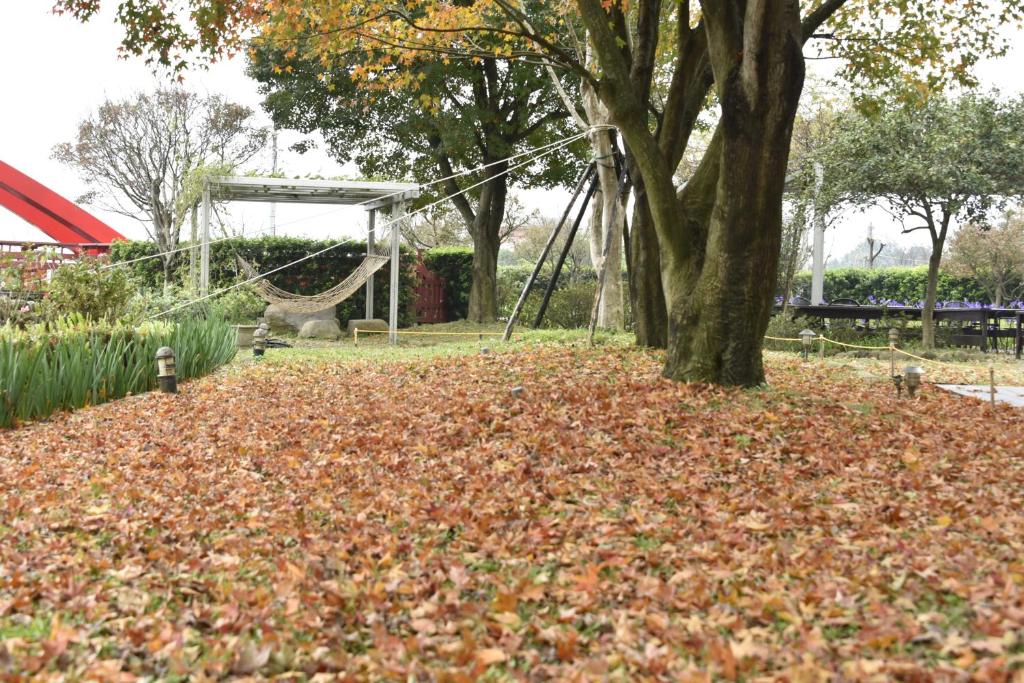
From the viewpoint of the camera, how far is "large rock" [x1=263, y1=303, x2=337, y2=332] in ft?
48.0

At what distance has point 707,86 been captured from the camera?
8203mm

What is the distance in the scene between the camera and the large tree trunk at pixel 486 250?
55.5ft

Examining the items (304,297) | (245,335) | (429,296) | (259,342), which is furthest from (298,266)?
(259,342)

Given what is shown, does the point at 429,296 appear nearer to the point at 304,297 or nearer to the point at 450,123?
the point at 450,123

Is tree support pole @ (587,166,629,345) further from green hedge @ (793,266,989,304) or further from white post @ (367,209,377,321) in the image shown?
green hedge @ (793,266,989,304)

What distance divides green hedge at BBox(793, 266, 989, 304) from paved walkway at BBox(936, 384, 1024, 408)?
13.0 meters

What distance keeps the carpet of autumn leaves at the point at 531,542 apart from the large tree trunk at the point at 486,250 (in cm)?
1081

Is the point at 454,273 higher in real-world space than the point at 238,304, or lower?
higher

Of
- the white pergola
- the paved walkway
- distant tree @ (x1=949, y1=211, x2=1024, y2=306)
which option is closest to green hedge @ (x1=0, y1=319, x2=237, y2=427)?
the white pergola

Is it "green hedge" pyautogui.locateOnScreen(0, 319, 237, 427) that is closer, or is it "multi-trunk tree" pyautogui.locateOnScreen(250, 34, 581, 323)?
"green hedge" pyautogui.locateOnScreen(0, 319, 237, 427)

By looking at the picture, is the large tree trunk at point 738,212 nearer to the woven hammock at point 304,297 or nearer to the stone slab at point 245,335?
the woven hammock at point 304,297

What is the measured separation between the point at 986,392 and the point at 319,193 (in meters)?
10.1

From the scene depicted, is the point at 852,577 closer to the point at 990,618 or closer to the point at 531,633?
the point at 990,618

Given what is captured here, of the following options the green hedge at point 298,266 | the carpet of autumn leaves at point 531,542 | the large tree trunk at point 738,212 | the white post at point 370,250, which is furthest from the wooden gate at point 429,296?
the carpet of autumn leaves at point 531,542
